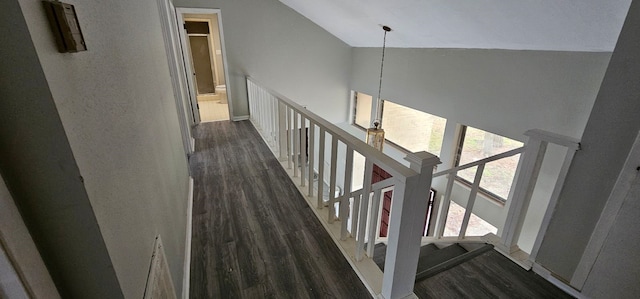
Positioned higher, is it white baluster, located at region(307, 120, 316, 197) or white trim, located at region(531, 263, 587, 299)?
white baluster, located at region(307, 120, 316, 197)

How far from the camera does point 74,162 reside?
20.8 inches

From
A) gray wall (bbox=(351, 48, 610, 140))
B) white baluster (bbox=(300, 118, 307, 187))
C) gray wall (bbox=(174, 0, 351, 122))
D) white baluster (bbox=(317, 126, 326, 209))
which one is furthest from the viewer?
gray wall (bbox=(174, 0, 351, 122))

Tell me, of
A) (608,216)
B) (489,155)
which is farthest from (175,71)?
(489,155)

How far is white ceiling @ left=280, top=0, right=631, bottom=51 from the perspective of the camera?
2.10 metres

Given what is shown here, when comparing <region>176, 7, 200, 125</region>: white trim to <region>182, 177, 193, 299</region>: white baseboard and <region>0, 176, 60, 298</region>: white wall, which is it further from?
<region>0, 176, 60, 298</region>: white wall

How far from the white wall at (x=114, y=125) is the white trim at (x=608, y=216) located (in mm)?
2103

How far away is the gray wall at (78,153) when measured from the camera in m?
0.46

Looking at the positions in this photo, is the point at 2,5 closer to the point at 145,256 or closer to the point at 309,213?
the point at 145,256

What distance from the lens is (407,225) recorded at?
1.26 metres

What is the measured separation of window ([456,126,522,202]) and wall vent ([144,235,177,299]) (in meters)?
3.76

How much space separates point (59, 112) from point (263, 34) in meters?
5.06

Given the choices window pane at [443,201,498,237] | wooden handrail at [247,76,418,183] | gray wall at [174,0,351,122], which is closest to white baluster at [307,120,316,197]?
wooden handrail at [247,76,418,183]

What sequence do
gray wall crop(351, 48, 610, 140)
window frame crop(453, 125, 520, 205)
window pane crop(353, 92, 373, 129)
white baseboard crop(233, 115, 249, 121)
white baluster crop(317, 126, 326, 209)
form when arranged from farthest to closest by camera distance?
1. window pane crop(353, 92, 373, 129)
2. white baseboard crop(233, 115, 249, 121)
3. window frame crop(453, 125, 520, 205)
4. gray wall crop(351, 48, 610, 140)
5. white baluster crop(317, 126, 326, 209)

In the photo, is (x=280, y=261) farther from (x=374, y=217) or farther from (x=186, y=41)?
(x=186, y=41)
